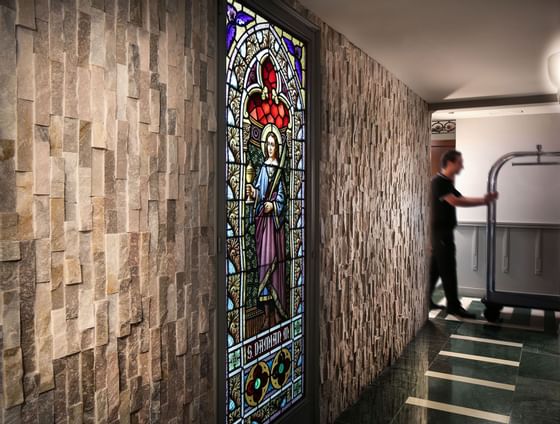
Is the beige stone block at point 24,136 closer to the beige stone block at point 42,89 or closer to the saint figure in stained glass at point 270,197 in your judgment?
the beige stone block at point 42,89

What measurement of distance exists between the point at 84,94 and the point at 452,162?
1.97m

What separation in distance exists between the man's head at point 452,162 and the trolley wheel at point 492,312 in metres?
1.70

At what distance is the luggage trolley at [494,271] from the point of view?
8.02 feet

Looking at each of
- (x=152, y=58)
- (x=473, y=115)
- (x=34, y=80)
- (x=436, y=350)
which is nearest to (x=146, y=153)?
(x=152, y=58)

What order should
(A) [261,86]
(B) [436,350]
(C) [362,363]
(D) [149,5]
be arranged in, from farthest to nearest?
(B) [436,350] < (C) [362,363] < (A) [261,86] < (D) [149,5]

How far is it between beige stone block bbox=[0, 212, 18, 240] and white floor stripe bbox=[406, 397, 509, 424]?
2.93 meters

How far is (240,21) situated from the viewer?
2.11m

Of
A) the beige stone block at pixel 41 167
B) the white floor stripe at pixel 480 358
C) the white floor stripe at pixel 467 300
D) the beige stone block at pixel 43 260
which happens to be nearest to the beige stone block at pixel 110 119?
the beige stone block at pixel 41 167

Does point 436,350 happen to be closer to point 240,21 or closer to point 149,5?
point 240,21

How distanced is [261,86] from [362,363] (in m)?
2.23

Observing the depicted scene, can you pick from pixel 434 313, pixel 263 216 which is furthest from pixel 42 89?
pixel 434 313

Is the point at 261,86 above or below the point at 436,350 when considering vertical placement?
above

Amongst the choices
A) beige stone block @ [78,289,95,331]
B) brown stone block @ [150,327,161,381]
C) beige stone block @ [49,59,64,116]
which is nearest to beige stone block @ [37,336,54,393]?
beige stone block @ [78,289,95,331]

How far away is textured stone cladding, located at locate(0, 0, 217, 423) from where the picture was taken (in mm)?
1200
